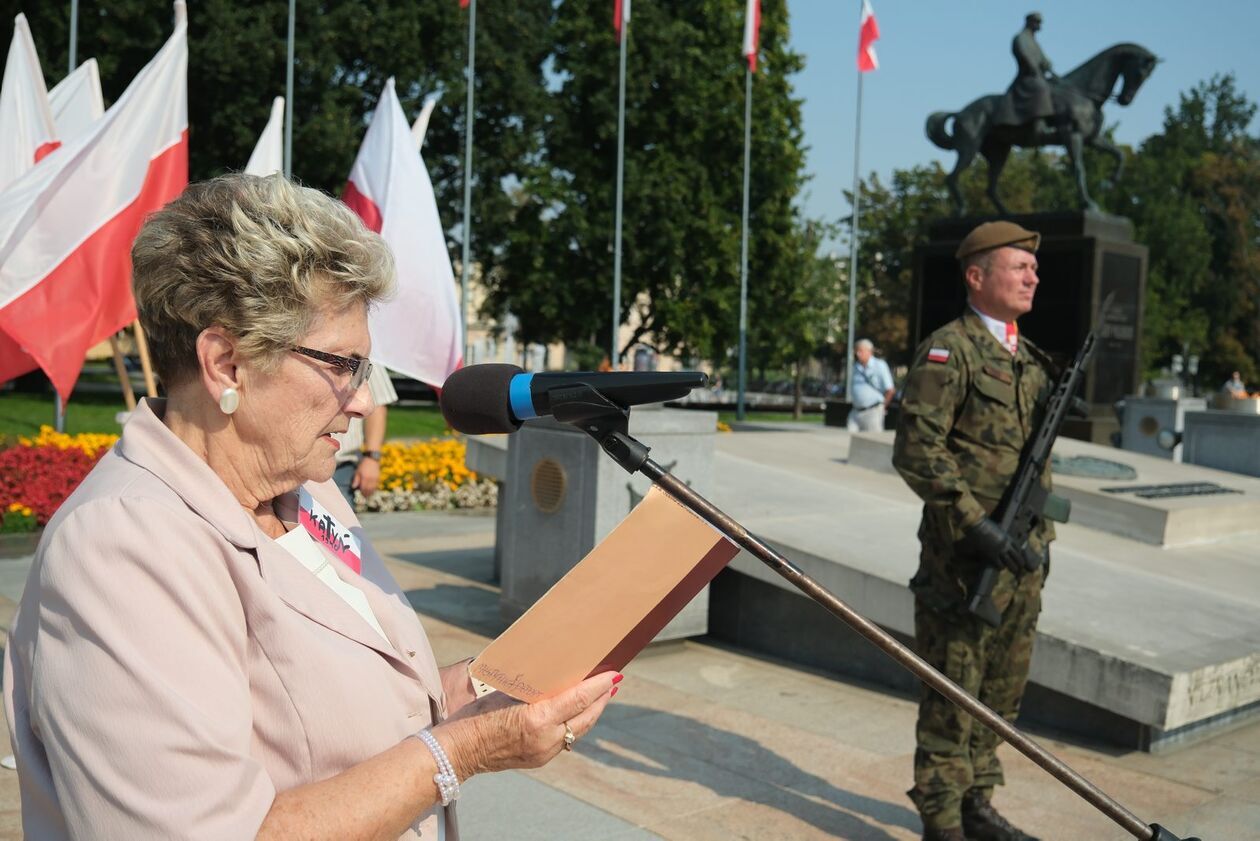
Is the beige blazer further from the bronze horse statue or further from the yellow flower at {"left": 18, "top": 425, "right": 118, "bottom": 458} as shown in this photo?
the bronze horse statue

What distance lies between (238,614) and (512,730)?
444 millimetres

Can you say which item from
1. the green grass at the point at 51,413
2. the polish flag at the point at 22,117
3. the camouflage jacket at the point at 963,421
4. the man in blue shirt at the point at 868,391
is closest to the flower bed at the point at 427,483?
the man in blue shirt at the point at 868,391

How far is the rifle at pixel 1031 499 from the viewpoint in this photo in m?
4.22

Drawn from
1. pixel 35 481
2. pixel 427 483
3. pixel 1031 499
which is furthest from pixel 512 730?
pixel 427 483

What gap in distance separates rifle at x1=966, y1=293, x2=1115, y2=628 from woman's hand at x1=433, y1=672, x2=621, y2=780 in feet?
8.77

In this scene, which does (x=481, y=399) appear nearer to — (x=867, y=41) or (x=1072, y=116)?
(x=1072, y=116)

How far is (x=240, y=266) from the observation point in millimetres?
1739

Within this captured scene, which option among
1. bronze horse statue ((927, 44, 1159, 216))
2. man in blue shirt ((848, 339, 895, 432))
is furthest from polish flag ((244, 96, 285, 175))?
bronze horse statue ((927, 44, 1159, 216))

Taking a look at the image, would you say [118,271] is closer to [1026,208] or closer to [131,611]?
[131,611]

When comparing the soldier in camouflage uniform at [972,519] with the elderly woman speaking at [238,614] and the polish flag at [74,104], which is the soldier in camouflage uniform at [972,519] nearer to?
the elderly woman speaking at [238,614]

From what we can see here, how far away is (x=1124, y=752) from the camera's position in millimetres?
5453

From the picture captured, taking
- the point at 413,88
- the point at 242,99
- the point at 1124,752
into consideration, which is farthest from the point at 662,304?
the point at 1124,752

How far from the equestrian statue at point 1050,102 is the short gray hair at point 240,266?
18155mm

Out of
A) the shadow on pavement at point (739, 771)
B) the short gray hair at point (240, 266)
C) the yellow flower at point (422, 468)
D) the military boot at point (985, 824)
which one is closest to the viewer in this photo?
the short gray hair at point (240, 266)
